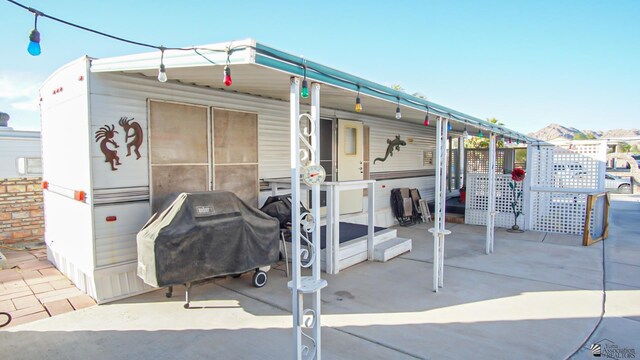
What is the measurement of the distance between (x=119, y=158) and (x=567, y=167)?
8626 millimetres

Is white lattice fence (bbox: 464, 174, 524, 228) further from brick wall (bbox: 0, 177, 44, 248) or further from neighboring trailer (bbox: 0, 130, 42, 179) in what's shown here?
neighboring trailer (bbox: 0, 130, 42, 179)

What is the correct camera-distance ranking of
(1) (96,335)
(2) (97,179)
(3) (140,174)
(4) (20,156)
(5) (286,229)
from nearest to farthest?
1. (1) (96,335)
2. (2) (97,179)
3. (3) (140,174)
4. (5) (286,229)
5. (4) (20,156)

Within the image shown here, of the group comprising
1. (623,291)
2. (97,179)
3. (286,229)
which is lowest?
(623,291)

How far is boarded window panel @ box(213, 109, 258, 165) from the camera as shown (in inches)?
204

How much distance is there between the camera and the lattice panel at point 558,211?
7947mm

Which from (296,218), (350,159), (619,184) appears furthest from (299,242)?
(619,184)

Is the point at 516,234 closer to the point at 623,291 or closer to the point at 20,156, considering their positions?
the point at 623,291

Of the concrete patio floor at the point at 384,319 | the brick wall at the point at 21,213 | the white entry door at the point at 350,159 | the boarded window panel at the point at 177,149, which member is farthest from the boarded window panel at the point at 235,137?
the brick wall at the point at 21,213

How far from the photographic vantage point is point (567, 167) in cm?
820

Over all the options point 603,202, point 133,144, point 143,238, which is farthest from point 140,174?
point 603,202

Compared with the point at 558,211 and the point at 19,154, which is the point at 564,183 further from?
the point at 19,154

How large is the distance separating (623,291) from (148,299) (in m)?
5.64

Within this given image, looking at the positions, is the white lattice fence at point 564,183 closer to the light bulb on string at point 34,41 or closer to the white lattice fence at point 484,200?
the white lattice fence at point 484,200

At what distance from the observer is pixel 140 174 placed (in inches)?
173
